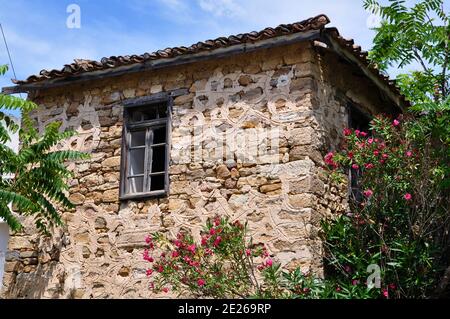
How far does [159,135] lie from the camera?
410 inches

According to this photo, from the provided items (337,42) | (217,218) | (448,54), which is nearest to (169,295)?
(217,218)

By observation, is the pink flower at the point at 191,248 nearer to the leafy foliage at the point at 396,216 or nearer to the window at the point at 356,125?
the leafy foliage at the point at 396,216

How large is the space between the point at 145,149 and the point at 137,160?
0.23m

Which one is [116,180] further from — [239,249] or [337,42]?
[337,42]

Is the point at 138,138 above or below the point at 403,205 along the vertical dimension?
above

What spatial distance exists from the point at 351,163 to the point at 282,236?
1.21 meters

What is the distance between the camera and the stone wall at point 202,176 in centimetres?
904

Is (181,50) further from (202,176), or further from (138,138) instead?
(202,176)

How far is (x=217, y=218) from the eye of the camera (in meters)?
8.99

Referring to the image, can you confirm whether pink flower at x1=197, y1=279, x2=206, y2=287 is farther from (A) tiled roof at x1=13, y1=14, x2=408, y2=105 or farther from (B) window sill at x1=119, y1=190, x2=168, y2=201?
(A) tiled roof at x1=13, y1=14, x2=408, y2=105

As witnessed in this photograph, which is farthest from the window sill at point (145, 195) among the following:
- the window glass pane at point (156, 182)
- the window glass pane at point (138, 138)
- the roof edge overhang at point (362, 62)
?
the roof edge overhang at point (362, 62)

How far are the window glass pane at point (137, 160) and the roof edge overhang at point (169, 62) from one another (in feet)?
3.63

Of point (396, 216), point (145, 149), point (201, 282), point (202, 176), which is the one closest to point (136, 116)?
point (145, 149)

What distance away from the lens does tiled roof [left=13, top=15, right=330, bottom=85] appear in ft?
29.6
